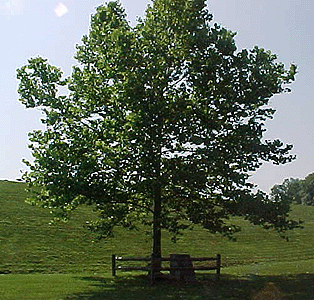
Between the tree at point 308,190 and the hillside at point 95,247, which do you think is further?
the tree at point 308,190

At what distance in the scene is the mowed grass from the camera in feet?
82.4

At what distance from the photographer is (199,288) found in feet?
87.1

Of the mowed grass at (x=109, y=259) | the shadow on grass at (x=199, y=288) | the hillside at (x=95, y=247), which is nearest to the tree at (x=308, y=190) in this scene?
the mowed grass at (x=109, y=259)

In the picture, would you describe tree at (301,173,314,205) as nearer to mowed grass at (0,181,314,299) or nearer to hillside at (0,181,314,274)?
mowed grass at (0,181,314,299)

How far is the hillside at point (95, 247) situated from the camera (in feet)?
133

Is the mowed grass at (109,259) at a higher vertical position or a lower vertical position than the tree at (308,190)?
lower

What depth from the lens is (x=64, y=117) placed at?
1235 inches

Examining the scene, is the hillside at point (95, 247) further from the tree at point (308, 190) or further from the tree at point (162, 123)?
the tree at point (308, 190)

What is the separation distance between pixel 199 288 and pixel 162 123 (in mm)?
9530

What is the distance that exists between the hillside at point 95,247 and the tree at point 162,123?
306 inches

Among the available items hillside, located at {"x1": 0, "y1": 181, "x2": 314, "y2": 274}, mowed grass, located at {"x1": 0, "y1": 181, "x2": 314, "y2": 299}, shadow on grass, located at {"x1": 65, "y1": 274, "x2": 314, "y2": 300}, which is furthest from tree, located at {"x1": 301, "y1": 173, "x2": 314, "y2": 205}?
shadow on grass, located at {"x1": 65, "y1": 274, "x2": 314, "y2": 300}

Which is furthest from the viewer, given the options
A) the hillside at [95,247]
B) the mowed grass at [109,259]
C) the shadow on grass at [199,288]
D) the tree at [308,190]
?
the tree at [308,190]

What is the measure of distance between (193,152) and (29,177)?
10.4m

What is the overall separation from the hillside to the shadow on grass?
19.0 feet
